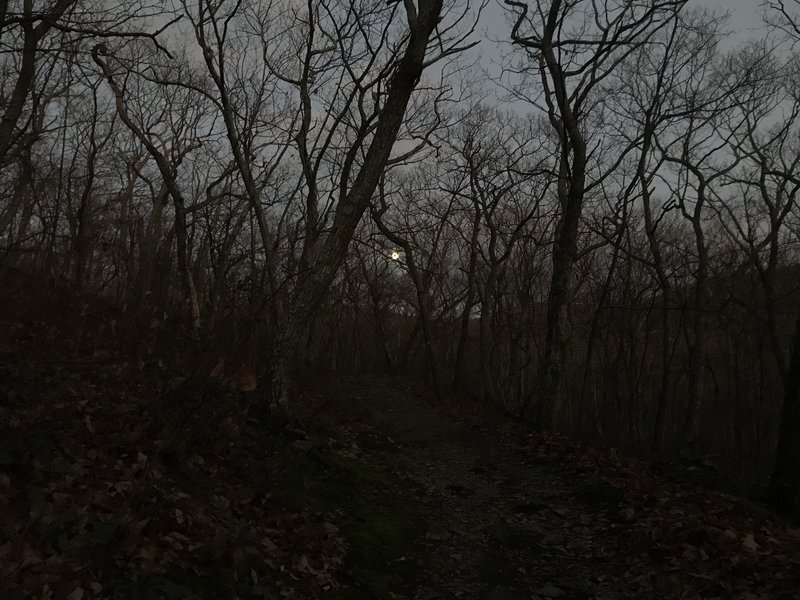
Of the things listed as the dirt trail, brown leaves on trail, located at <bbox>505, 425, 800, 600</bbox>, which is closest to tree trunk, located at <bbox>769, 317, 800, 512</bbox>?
brown leaves on trail, located at <bbox>505, 425, 800, 600</bbox>

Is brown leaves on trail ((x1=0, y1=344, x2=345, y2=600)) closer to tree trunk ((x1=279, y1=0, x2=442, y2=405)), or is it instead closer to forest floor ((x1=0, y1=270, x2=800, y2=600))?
forest floor ((x1=0, y1=270, x2=800, y2=600))

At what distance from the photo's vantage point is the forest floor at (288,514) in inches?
139

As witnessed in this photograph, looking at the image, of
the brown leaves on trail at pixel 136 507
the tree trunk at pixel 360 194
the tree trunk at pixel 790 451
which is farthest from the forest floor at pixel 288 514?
the tree trunk at pixel 360 194

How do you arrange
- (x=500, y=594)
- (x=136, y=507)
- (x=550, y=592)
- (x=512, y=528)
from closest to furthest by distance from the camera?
A: 1. (x=136, y=507)
2. (x=500, y=594)
3. (x=550, y=592)
4. (x=512, y=528)

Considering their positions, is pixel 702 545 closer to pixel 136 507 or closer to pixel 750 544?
pixel 750 544

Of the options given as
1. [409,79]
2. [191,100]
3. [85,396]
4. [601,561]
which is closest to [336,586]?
[601,561]

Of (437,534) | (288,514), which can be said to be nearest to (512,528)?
(437,534)

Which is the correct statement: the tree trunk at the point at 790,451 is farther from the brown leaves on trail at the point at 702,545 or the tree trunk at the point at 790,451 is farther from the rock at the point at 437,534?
the rock at the point at 437,534

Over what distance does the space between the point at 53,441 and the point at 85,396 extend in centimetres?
163

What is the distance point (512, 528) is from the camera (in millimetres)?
5738

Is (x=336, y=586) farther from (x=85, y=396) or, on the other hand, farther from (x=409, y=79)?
(x=409, y=79)

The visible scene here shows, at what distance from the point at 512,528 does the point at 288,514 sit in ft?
7.66

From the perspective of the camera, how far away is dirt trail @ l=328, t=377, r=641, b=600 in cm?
449

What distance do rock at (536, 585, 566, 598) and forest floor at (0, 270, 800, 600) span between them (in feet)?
0.05
